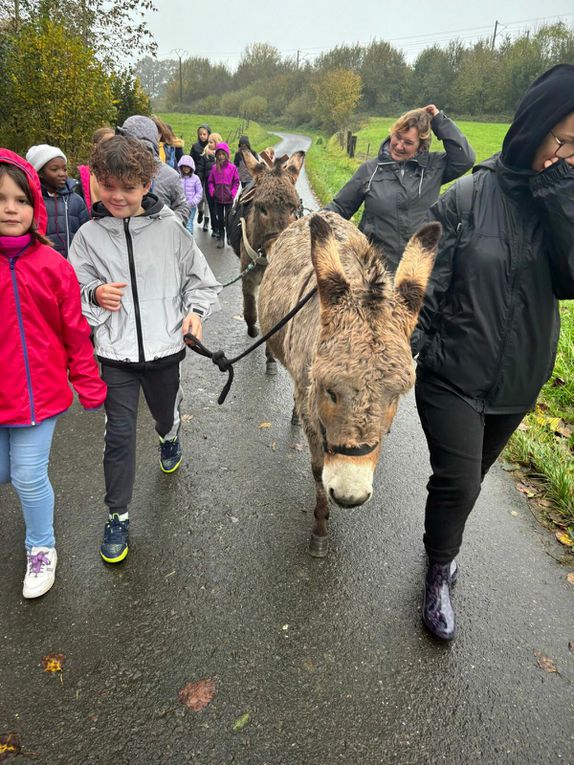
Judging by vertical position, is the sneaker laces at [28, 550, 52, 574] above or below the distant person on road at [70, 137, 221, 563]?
below

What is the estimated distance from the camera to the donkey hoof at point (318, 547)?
9.87 ft

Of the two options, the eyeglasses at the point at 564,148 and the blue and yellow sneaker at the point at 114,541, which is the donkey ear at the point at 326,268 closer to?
the eyeglasses at the point at 564,148

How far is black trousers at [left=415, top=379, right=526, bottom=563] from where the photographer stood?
235 cm

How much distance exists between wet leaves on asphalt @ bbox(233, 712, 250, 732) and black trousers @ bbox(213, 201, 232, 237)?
33.5 ft

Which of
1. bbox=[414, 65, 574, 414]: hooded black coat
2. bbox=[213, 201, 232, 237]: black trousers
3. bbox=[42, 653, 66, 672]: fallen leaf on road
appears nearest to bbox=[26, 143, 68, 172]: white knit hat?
bbox=[414, 65, 574, 414]: hooded black coat

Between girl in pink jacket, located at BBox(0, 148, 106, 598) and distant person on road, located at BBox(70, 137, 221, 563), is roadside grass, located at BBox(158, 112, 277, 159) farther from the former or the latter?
girl in pink jacket, located at BBox(0, 148, 106, 598)

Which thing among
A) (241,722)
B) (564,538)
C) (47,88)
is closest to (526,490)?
(564,538)

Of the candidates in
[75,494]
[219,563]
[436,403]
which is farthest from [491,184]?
[75,494]

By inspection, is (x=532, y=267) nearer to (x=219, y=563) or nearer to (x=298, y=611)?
(x=298, y=611)

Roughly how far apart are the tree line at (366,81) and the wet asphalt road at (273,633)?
58900 mm

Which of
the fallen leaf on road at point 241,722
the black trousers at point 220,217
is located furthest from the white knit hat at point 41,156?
the black trousers at point 220,217

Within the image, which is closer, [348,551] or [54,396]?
[54,396]

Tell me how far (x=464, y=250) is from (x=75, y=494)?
312 cm

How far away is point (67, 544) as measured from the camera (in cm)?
291
